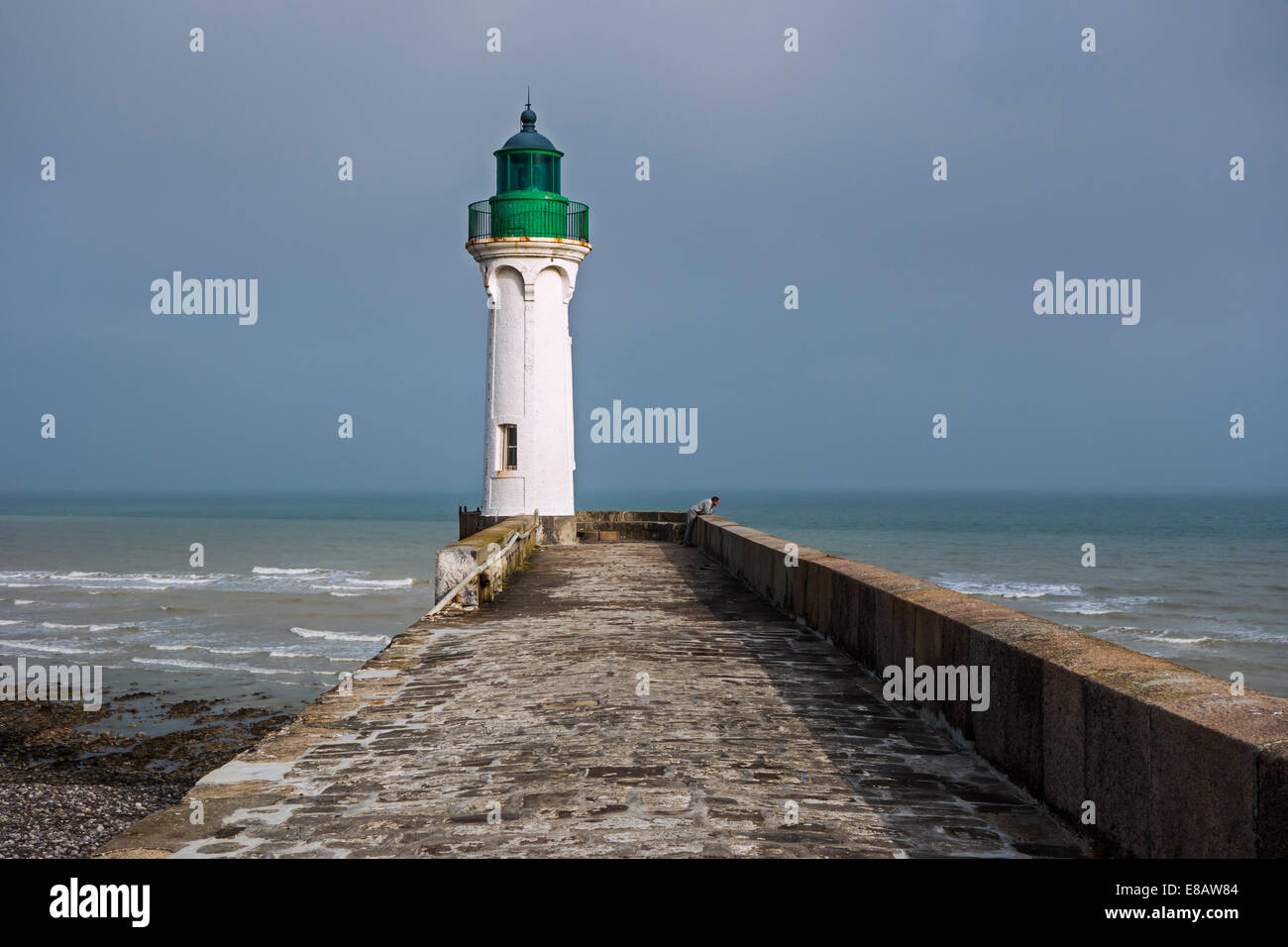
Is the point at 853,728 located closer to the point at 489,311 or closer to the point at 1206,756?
the point at 1206,756

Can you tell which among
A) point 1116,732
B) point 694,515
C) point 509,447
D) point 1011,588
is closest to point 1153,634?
point 1011,588

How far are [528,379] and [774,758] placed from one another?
17.2 metres

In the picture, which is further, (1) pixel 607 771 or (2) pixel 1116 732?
(1) pixel 607 771

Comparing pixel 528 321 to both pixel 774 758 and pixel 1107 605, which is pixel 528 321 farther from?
pixel 1107 605

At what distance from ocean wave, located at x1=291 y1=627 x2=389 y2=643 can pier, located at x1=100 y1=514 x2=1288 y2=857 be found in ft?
67.9

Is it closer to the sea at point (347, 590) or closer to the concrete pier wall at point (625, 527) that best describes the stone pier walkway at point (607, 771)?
the sea at point (347, 590)

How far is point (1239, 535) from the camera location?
76.1 meters

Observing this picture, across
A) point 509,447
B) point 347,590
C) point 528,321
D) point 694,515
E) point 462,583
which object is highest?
point 528,321

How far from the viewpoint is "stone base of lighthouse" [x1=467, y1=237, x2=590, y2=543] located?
2223 centimetres

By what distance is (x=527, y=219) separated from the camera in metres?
22.0

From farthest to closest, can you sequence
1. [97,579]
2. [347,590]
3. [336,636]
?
[97,579] → [347,590] → [336,636]

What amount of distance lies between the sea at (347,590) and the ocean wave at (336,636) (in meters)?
0.08

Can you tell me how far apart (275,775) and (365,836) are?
111 centimetres
